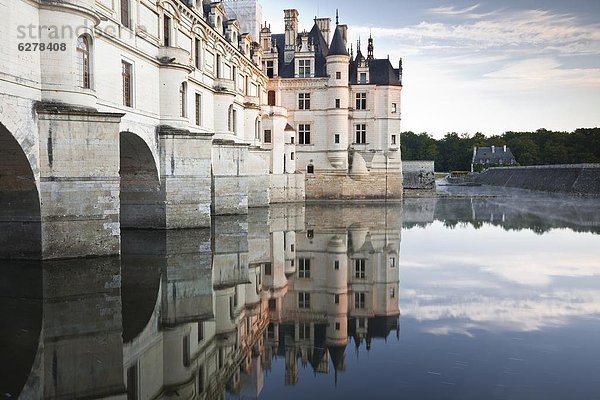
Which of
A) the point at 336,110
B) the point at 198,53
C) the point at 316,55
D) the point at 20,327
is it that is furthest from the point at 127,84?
the point at 316,55

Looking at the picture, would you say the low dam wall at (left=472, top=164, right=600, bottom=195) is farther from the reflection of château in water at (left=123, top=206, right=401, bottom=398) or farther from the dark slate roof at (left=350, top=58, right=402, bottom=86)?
the reflection of château in water at (left=123, top=206, right=401, bottom=398)

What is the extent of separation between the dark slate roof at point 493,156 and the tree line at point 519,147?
82.7 inches

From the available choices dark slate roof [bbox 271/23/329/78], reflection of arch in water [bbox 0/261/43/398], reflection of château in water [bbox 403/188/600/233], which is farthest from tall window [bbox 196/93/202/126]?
dark slate roof [bbox 271/23/329/78]

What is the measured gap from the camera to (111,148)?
1348 centimetres

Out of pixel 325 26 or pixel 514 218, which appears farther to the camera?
pixel 325 26

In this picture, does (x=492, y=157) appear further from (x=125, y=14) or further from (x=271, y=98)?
(x=125, y=14)

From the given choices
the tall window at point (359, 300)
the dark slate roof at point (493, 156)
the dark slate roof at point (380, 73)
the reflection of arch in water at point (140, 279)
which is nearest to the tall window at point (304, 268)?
the tall window at point (359, 300)

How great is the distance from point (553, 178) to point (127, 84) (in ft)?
183

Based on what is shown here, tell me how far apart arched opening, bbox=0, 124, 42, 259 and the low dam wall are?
5246 cm

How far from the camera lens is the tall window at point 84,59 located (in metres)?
13.7

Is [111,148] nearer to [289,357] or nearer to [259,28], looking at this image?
[289,357]

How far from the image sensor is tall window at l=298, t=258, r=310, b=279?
44.0 ft

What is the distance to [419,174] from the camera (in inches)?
2309

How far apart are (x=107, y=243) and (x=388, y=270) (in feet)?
23.7
